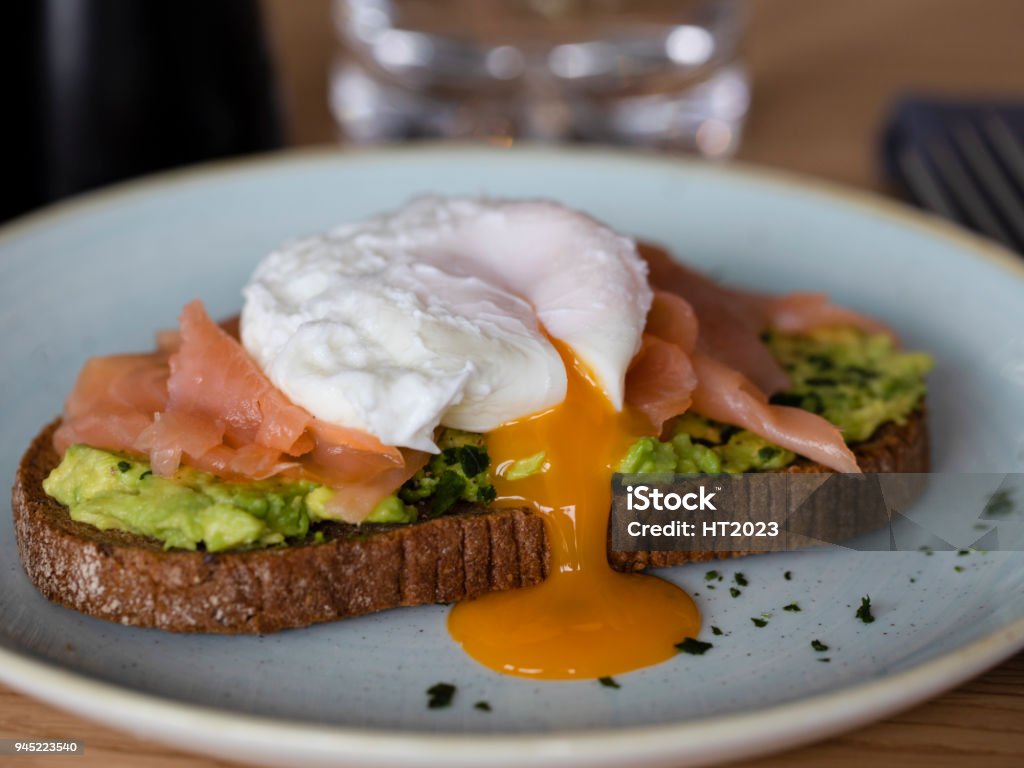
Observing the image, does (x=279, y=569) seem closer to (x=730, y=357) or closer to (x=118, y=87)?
(x=730, y=357)

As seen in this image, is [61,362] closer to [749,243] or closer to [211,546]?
[211,546]

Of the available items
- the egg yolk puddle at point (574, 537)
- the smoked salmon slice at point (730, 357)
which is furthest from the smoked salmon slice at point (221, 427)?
the smoked salmon slice at point (730, 357)

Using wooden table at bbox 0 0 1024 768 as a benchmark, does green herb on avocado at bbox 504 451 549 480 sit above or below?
below

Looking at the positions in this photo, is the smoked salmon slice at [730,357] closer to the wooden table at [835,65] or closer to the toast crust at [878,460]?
the toast crust at [878,460]

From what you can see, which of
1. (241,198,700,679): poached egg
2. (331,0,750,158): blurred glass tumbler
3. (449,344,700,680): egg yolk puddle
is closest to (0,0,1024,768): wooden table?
(331,0,750,158): blurred glass tumbler

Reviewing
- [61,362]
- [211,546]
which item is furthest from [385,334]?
[61,362]

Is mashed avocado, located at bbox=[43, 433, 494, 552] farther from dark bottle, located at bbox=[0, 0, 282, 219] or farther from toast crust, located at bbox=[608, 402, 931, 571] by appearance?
dark bottle, located at bbox=[0, 0, 282, 219]
